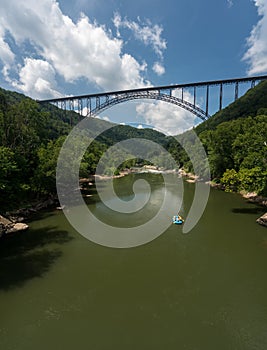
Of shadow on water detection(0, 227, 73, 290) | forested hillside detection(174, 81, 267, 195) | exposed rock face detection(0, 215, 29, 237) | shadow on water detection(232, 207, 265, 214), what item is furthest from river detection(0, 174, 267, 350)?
forested hillside detection(174, 81, 267, 195)

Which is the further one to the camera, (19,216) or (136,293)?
(19,216)

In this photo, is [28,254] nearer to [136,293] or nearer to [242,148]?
[136,293]

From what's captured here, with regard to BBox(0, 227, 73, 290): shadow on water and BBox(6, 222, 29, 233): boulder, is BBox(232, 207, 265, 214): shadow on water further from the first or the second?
BBox(6, 222, 29, 233): boulder

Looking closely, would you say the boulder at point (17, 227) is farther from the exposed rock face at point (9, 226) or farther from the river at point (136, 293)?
the river at point (136, 293)

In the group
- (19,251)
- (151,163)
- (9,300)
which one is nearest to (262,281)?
(9,300)

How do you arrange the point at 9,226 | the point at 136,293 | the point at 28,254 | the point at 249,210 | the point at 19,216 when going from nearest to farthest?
1. the point at 136,293
2. the point at 28,254
3. the point at 9,226
4. the point at 19,216
5. the point at 249,210

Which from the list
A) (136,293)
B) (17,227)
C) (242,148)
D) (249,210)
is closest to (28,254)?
(17,227)
